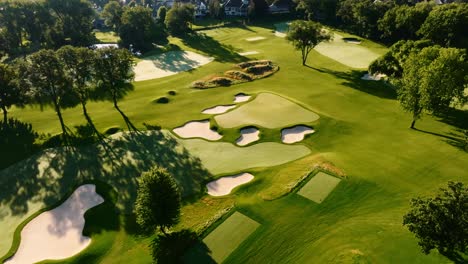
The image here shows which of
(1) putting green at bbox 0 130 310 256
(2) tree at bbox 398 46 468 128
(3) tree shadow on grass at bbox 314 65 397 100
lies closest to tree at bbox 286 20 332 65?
(3) tree shadow on grass at bbox 314 65 397 100

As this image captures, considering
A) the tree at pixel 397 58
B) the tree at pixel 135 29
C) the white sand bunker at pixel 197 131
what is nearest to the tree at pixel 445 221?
the white sand bunker at pixel 197 131

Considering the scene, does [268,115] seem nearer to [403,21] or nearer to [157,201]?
[157,201]

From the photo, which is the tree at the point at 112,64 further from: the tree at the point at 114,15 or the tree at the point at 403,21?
the tree at the point at 403,21

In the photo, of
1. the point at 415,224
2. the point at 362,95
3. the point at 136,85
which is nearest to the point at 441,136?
the point at 362,95

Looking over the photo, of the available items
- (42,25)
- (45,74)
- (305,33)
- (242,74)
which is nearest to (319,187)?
(45,74)

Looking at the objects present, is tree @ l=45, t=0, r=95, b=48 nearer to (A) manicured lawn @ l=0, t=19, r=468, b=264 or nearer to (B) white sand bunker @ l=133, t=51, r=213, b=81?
(B) white sand bunker @ l=133, t=51, r=213, b=81
